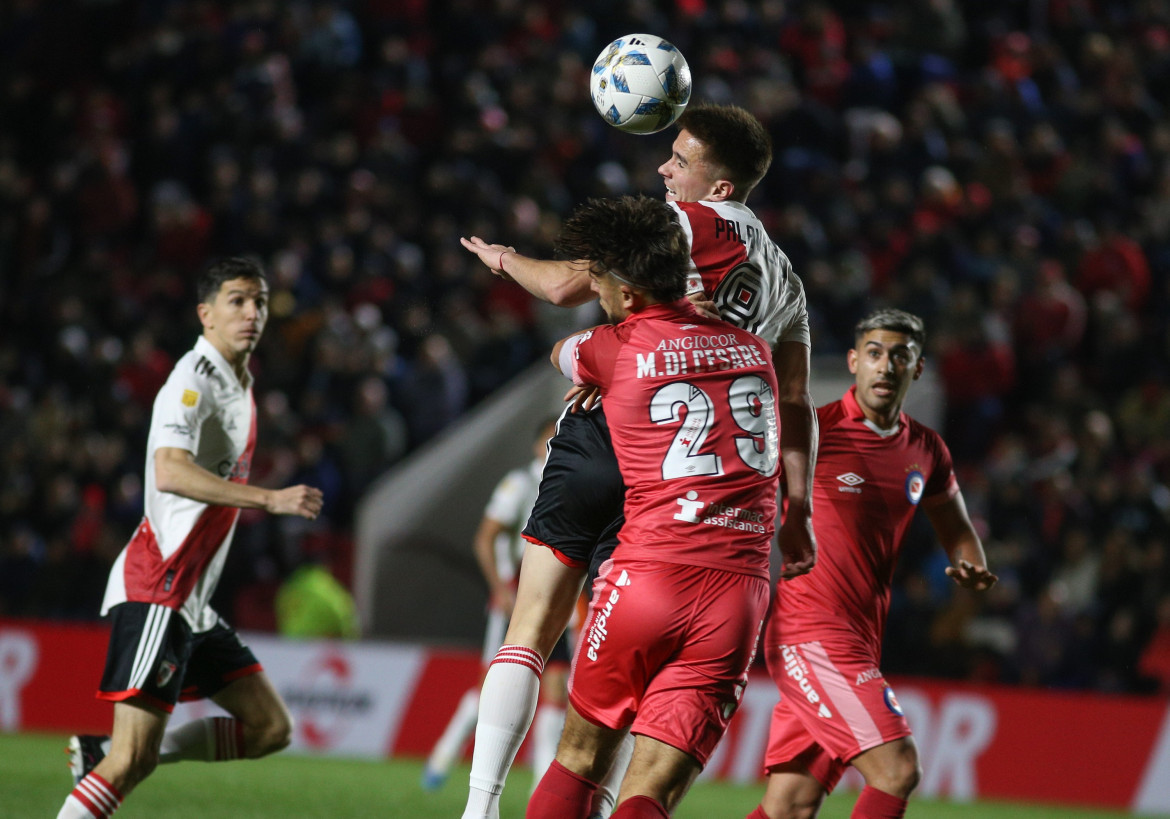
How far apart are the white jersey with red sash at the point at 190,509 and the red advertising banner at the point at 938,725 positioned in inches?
229

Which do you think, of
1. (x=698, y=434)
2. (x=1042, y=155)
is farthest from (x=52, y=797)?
(x=1042, y=155)

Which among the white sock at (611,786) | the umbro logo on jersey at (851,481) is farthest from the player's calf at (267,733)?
the umbro logo on jersey at (851,481)

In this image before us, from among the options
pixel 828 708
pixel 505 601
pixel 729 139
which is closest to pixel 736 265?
pixel 729 139

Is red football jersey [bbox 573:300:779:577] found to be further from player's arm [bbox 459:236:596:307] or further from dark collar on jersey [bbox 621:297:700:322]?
player's arm [bbox 459:236:596:307]

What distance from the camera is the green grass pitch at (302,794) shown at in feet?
25.7

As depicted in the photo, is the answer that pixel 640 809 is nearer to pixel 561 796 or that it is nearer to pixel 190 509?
pixel 561 796

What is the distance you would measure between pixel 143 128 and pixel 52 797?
9.36 meters

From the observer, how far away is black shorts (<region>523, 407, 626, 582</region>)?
16.0ft

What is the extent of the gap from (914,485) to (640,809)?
2.27 meters

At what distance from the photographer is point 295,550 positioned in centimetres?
1255

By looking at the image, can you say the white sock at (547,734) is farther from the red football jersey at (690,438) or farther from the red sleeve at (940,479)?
the red football jersey at (690,438)

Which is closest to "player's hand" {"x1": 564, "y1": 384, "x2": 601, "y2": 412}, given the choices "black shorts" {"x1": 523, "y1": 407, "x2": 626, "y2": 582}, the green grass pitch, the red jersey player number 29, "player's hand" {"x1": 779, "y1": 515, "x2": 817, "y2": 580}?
"black shorts" {"x1": 523, "y1": 407, "x2": 626, "y2": 582}

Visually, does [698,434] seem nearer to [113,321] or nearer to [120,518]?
[120,518]

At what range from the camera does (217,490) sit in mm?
5160
